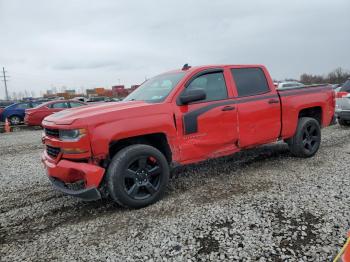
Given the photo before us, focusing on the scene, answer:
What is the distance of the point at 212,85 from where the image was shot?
467 cm

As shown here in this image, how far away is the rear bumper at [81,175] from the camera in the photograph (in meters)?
3.51

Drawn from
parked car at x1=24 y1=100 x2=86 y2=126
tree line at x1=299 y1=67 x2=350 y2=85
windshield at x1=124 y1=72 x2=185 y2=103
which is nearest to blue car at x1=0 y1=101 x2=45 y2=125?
parked car at x1=24 y1=100 x2=86 y2=126

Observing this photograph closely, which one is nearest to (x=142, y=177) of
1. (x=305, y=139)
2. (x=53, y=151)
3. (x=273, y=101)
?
(x=53, y=151)

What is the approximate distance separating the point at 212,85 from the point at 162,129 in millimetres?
1257

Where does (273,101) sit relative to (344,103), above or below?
above

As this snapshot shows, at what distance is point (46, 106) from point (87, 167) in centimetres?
1265

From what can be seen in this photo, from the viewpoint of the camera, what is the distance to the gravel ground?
9.44 feet

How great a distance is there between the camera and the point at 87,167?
11.6 ft

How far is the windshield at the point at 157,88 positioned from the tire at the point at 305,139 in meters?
2.73

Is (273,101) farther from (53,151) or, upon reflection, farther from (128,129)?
(53,151)

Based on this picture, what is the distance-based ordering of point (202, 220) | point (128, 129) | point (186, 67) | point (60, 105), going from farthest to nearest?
point (60, 105), point (186, 67), point (128, 129), point (202, 220)

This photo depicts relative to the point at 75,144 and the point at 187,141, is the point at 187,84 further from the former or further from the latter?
the point at 75,144

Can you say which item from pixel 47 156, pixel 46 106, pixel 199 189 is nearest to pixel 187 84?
pixel 199 189

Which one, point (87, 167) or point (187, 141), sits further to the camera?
point (187, 141)
